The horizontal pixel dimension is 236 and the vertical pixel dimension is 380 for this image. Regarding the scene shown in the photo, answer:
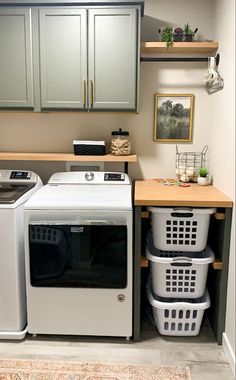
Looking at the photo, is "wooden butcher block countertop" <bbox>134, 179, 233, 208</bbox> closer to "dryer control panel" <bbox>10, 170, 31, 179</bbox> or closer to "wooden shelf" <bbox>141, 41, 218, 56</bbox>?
"dryer control panel" <bbox>10, 170, 31, 179</bbox>

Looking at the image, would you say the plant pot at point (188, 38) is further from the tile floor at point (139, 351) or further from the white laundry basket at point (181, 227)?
the tile floor at point (139, 351)

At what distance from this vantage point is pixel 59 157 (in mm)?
2848

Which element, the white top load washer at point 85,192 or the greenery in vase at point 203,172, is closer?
the white top load washer at point 85,192

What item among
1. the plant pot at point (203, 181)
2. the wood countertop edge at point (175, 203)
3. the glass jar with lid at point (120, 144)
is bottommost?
the wood countertop edge at point (175, 203)

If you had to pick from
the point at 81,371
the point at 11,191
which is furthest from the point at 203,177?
the point at 81,371

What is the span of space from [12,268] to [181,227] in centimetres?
112

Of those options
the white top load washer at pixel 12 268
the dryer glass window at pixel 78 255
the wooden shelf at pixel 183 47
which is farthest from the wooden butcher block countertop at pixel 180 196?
the wooden shelf at pixel 183 47

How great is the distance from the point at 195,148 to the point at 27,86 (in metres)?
1.40

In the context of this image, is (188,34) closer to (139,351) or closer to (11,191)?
(11,191)

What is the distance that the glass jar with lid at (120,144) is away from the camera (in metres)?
2.85

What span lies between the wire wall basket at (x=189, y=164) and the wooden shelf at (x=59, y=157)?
37 centimetres

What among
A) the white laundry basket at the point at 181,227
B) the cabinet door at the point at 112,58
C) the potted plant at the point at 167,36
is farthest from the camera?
the potted plant at the point at 167,36

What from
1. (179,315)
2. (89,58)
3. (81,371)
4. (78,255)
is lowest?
(81,371)

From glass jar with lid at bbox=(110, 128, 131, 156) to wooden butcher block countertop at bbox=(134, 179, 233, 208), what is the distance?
310 mm
